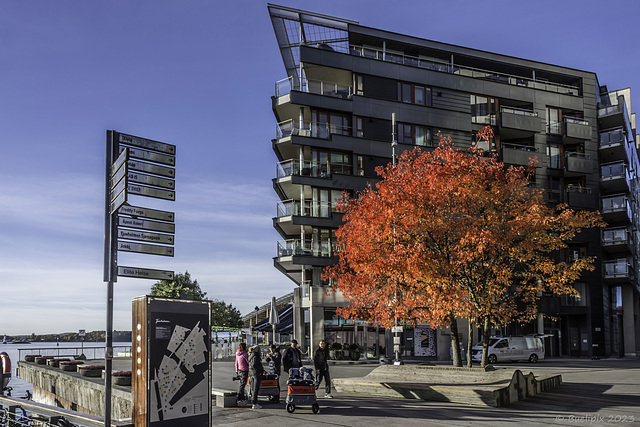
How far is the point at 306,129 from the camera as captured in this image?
151ft

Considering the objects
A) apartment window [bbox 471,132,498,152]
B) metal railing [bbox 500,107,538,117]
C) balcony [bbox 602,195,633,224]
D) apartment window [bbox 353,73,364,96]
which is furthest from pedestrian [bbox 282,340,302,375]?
balcony [bbox 602,195,633,224]

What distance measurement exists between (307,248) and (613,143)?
29.2 metres

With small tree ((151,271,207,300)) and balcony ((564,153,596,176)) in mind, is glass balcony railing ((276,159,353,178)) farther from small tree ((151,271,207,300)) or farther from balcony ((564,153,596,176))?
small tree ((151,271,207,300))

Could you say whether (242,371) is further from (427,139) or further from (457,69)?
(457,69)

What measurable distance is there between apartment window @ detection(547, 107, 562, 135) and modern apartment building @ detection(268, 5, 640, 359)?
10cm

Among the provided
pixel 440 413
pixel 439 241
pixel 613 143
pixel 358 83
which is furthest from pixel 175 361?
pixel 613 143

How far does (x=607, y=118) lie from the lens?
186ft

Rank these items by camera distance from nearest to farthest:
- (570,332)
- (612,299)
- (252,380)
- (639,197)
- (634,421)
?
(634,421) < (252,380) < (570,332) < (612,299) < (639,197)

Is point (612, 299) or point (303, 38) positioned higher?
point (303, 38)

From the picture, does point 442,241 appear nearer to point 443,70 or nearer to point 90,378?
point 90,378

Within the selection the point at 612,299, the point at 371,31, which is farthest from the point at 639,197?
the point at 371,31

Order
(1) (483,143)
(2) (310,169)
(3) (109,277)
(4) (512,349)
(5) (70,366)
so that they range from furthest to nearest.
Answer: (1) (483,143) < (2) (310,169) < (4) (512,349) < (5) (70,366) < (3) (109,277)

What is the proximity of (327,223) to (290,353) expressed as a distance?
2618 centimetres

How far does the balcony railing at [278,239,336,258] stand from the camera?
1752 inches
